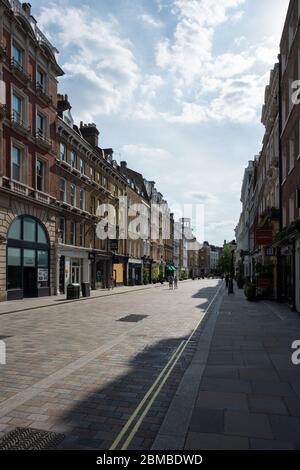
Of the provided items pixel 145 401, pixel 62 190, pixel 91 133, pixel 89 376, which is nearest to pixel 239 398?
pixel 145 401

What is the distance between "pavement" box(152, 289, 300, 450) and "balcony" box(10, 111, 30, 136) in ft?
58.5

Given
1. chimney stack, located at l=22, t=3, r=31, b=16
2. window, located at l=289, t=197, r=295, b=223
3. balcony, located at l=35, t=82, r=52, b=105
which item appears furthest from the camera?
balcony, located at l=35, t=82, r=52, b=105

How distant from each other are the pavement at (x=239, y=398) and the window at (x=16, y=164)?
17.0m

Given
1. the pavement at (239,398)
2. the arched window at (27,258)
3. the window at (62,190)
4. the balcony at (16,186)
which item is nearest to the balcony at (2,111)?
the balcony at (16,186)

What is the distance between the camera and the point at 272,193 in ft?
93.4

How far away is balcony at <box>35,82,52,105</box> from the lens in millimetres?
25520

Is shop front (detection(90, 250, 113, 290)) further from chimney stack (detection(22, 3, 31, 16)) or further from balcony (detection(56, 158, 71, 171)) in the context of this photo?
chimney stack (detection(22, 3, 31, 16))

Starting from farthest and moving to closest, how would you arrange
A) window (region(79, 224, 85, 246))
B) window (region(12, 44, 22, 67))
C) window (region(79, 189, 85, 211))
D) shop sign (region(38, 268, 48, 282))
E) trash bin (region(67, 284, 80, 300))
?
window (region(79, 189, 85, 211)) < window (region(79, 224, 85, 246)) < shop sign (region(38, 268, 48, 282)) < trash bin (region(67, 284, 80, 300)) < window (region(12, 44, 22, 67))

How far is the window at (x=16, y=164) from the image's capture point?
23.1 metres

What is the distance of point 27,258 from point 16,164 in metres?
5.86

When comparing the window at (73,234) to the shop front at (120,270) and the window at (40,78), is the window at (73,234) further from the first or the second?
the window at (40,78)

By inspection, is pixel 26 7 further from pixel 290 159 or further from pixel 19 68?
pixel 290 159

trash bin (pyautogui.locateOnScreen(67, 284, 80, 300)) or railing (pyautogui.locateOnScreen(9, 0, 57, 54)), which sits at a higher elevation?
railing (pyautogui.locateOnScreen(9, 0, 57, 54))

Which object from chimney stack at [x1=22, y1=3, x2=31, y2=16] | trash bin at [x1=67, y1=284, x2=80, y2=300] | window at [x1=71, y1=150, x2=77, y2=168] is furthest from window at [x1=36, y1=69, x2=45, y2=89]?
trash bin at [x1=67, y1=284, x2=80, y2=300]
